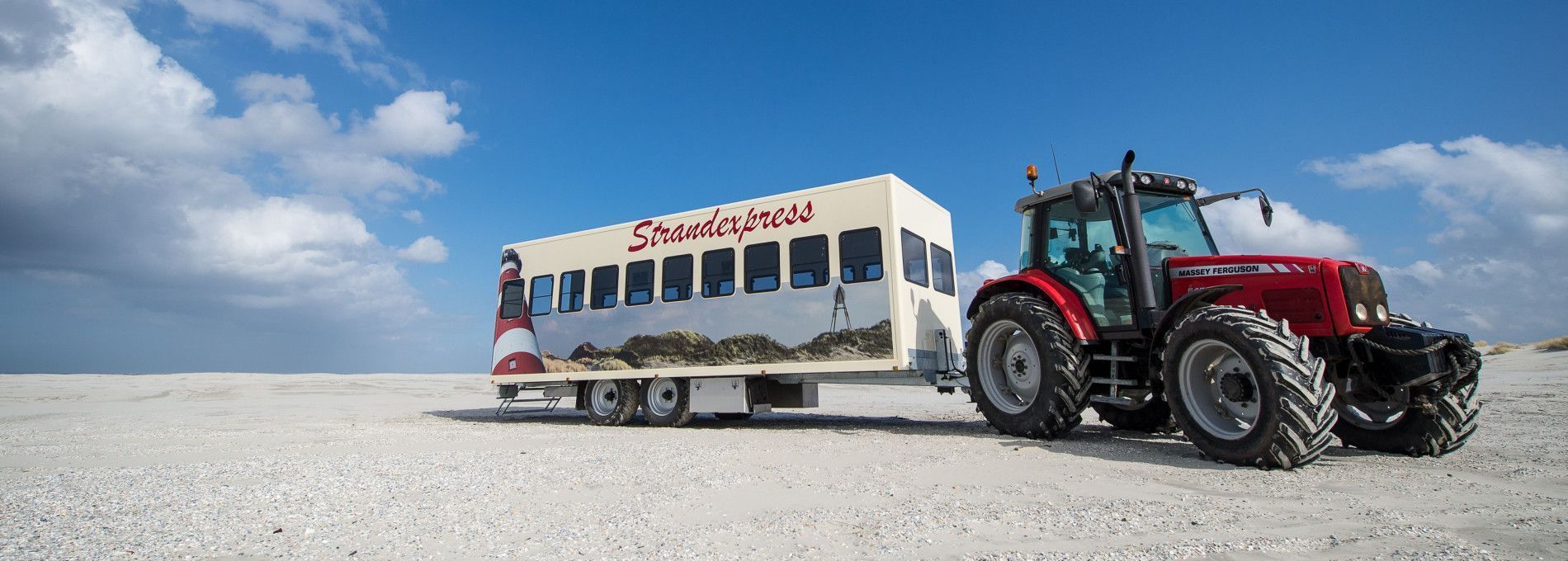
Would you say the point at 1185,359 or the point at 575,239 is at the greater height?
the point at 575,239

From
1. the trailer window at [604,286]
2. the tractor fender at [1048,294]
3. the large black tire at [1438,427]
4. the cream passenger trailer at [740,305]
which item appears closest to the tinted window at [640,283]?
the cream passenger trailer at [740,305]

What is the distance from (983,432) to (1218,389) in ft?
9.73

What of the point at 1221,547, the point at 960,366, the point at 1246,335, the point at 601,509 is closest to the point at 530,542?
the point at 601,509

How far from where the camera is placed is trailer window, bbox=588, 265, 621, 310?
442 inches

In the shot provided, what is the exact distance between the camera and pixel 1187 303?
6.42m

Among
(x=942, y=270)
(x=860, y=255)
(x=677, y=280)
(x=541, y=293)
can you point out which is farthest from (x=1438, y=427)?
(x=541, y=293)

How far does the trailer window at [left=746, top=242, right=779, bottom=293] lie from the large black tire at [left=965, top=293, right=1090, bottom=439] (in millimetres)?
2823

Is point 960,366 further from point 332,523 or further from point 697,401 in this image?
point 332,523

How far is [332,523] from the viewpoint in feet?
13.3

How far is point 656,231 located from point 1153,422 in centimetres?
721

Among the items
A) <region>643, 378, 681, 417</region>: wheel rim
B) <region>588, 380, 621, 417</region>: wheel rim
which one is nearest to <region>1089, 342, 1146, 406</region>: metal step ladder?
<region>643, 378, 681, 417</region>: wheel rim

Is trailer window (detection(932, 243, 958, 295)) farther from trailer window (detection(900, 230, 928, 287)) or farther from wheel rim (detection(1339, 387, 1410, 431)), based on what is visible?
wheel rim (detection(1339, 387, 1410, 431))

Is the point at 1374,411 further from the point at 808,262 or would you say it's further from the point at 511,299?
the point at 511,299

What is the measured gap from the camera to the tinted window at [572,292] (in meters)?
11.6
